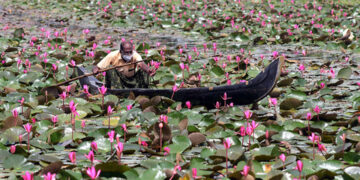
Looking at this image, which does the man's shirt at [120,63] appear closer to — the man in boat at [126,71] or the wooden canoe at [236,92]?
the man in boat at [126,71]

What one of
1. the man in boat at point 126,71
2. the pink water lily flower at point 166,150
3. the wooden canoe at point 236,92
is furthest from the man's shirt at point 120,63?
the pink water lily flower at point 166,150

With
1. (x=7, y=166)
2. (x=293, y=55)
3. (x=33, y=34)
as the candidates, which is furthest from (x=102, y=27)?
(x=7, y=166)

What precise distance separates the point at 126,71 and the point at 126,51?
37 cm

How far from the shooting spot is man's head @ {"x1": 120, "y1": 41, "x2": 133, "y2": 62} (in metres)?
7.51

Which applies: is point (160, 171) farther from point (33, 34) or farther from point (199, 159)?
point (33, 34)

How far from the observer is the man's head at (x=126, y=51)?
751cm

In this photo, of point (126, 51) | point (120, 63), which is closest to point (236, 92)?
point (126, 51)

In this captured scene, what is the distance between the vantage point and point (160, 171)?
3.58m

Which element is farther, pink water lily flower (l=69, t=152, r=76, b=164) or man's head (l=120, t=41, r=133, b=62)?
man's head (l=120, t=41, r=133, b=62)

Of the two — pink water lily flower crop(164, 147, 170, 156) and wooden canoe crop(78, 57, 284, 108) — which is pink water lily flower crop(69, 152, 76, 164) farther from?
wooden canoe crop(78, 57, 284, 108)

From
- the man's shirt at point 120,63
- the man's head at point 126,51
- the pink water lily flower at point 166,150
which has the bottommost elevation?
the pink water lily flower at point 166,150

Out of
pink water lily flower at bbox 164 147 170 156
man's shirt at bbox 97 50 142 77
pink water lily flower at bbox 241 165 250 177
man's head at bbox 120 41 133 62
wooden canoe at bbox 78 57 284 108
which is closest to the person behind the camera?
pink water lily flower at bbox 241 165 250 177

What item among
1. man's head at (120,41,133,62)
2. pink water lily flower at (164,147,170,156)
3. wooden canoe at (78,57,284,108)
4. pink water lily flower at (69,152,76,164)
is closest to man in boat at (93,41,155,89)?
man's head at (120,41,133,62)

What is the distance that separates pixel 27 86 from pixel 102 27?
850 cm
